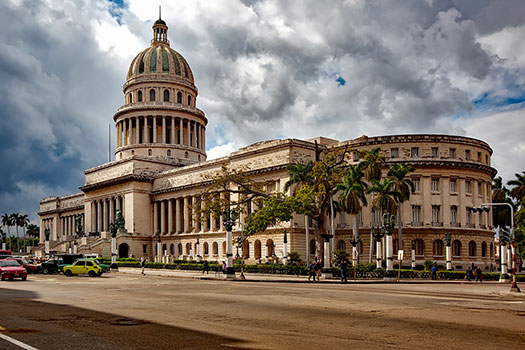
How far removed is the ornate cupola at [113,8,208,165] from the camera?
113 m

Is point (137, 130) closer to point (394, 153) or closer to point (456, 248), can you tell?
point (394, 153)

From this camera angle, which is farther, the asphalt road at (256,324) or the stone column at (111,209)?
the stone column at (111,209)

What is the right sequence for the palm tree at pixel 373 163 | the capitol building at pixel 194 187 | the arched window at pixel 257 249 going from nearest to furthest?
1. the palm tree at pixel 373 163
2. the capitol building at pixel 194 187
3. the arched window at pixel 257 249

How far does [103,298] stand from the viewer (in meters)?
25.2

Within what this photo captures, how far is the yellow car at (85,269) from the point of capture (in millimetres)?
52031

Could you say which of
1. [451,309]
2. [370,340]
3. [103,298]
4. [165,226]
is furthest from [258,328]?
[165,226]

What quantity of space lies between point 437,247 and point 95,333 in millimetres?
64069

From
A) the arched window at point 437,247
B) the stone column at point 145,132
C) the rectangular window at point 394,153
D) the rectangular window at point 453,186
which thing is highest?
the stone column at point 145,132

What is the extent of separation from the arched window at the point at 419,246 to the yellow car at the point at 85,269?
128 ft

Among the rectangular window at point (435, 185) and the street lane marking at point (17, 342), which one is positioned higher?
the rectangular window at point (435, 185)

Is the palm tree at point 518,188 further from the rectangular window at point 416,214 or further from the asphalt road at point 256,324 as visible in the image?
the asphalt road at point 256,324

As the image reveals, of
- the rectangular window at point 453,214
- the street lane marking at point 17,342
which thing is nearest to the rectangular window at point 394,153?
the rectangular window at point 453,214

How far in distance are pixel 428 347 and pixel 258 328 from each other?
4609 mm

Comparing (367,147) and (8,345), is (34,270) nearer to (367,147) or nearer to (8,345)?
(367,147)
